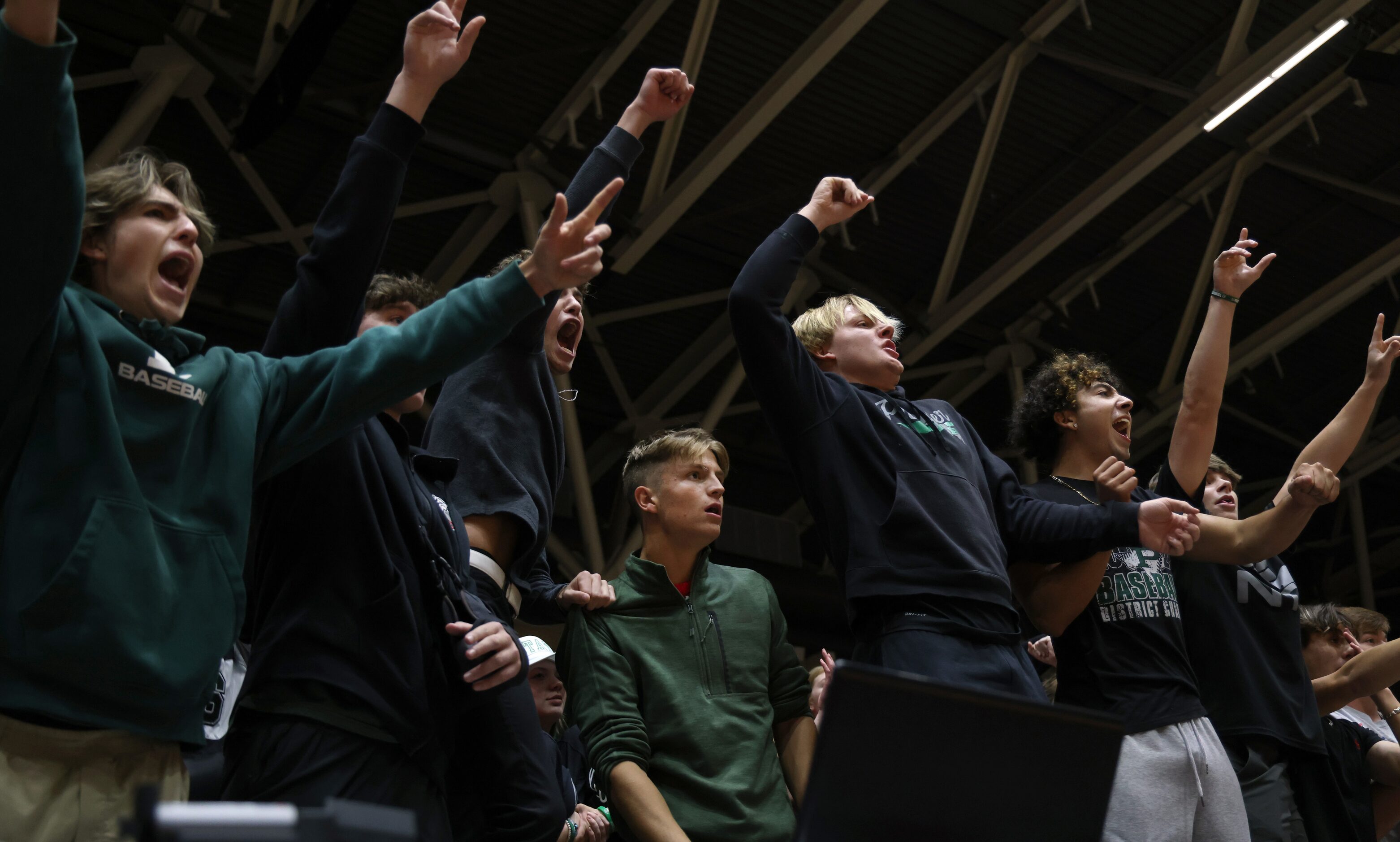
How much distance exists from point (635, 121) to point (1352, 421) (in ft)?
7.36

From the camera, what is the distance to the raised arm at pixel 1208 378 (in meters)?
3.10

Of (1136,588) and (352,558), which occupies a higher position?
(1136,588)

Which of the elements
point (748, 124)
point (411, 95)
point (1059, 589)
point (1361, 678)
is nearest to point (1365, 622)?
point (1361, 678)

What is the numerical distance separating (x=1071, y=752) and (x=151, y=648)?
1.15 meters

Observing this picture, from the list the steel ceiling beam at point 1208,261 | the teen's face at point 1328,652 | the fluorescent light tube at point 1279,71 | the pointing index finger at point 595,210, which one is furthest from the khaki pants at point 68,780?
the steel ceiling beam at point 1208,261

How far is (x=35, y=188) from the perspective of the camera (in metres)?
1.43

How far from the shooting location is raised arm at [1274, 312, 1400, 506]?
3332 mm

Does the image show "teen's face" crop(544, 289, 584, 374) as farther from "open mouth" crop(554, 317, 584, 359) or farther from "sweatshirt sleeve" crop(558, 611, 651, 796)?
"sweatshirt sleeve" crop(558, 611, 651, 796)

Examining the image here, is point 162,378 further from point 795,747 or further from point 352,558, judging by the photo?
point 795,747

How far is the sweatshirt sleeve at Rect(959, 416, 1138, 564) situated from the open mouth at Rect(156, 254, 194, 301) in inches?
67.2

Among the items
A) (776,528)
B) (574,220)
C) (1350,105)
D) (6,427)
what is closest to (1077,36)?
(1350,105)

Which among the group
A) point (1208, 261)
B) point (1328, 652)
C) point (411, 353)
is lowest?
point (1328, 652)

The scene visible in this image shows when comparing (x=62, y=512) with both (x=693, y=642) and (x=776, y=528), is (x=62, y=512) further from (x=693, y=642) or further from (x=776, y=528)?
(x=776, y=528)

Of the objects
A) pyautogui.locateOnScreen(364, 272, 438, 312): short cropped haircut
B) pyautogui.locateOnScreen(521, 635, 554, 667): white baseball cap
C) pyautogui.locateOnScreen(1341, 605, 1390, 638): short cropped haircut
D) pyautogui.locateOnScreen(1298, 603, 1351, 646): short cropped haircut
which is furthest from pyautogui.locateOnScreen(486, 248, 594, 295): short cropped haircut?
pyautogui.locateOnScreen(1341, 605, 1390, 638): short cropped haircut
